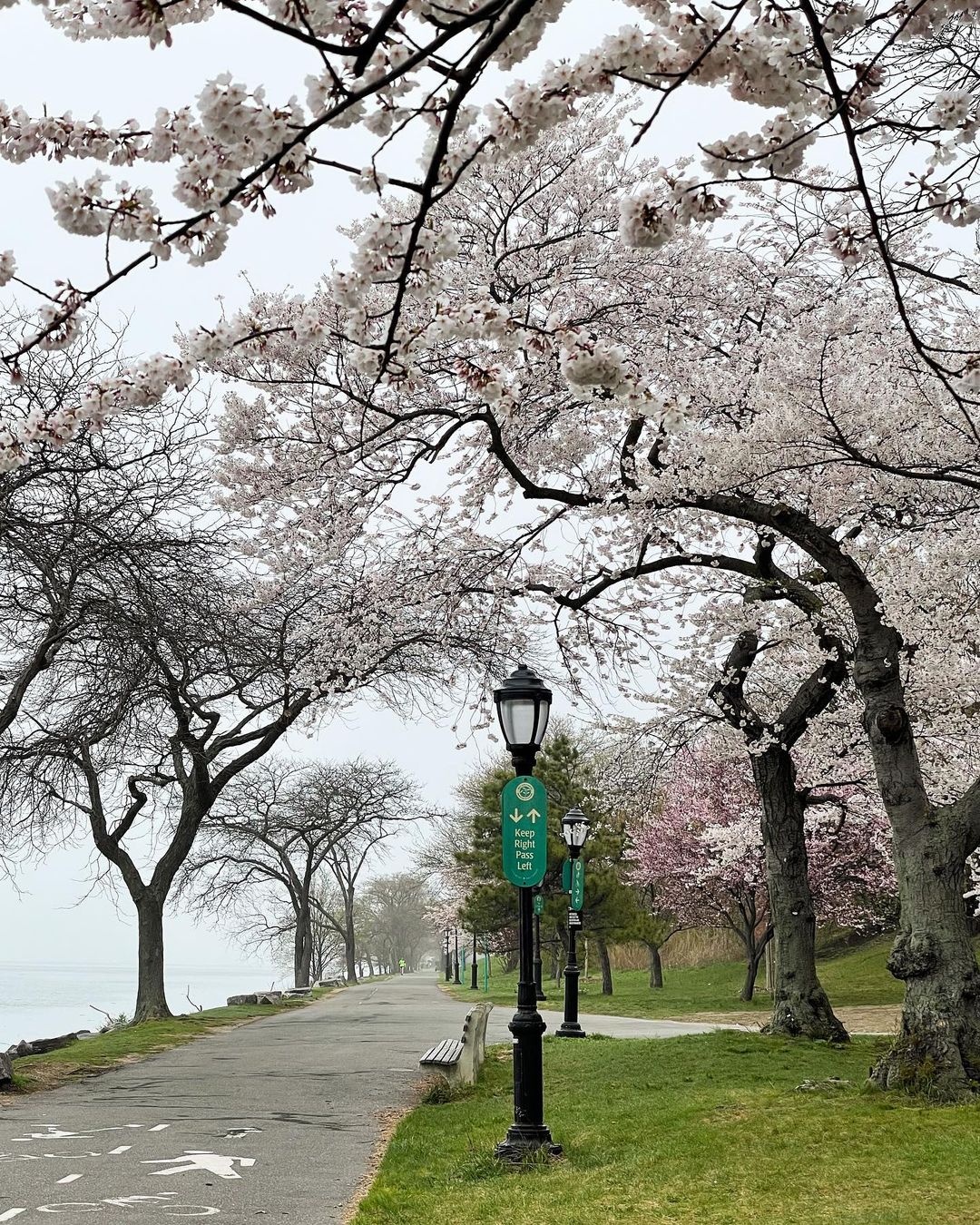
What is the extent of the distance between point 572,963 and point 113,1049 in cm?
705

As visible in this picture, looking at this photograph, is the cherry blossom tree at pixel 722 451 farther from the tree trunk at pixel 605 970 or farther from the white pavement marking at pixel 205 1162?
the tree trunk at pixel 605 970

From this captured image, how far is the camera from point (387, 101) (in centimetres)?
351

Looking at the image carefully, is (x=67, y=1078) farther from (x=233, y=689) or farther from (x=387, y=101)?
(x=387, y=101)

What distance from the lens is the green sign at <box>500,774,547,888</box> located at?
28.5ft

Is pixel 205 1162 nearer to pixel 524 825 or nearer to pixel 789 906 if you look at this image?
pixel 524 825

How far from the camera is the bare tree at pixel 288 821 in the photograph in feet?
112

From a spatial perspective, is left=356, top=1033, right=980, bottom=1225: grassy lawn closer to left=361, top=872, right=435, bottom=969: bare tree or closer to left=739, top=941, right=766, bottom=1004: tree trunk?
left=739, top=941, right=766, bottom=1004: tree trunk

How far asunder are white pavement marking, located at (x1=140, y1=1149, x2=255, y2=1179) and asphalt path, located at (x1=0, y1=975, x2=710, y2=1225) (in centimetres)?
1

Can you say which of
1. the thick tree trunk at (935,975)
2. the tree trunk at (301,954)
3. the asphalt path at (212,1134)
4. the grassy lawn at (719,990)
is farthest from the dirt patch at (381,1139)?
the tree trunk at (301,954)

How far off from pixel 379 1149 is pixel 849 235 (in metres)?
6.60

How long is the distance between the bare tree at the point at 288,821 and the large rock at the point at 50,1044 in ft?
46.0

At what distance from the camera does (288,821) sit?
1390 inches

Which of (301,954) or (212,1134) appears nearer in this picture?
(212,1134)

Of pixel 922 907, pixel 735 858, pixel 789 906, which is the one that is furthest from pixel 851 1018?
pixel 922 907
